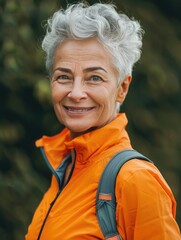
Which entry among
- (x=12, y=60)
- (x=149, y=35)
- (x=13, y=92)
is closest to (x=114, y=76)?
(x=12, y=60)

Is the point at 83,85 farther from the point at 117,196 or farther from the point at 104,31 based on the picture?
the point at 117,196

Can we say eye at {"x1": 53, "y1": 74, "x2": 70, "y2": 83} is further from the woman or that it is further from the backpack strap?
the backpack strap

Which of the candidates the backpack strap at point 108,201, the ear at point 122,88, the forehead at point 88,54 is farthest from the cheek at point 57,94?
the backpack strap at point 108,201

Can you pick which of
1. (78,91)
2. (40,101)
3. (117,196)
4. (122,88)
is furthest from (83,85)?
(40,101)

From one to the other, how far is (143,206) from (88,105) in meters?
0.47

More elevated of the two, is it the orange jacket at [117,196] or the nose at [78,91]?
the nose at [78,91]

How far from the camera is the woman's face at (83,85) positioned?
268 centimetres

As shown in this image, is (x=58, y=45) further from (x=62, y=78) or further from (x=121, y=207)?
(x=121, y=207)

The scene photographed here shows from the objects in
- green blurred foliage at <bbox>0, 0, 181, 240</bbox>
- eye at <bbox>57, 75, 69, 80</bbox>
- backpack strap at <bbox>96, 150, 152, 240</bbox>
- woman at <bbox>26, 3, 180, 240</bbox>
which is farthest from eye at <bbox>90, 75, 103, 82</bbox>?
green blurred foliage at <bbox>0, 0, 181, 240</bbox>

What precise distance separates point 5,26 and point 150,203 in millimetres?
2215

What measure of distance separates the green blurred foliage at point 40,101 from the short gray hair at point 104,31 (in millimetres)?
1543

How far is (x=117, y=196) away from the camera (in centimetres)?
247

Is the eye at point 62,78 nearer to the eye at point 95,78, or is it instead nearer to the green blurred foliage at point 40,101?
the eye at point 95,78

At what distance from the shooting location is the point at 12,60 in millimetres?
4289
